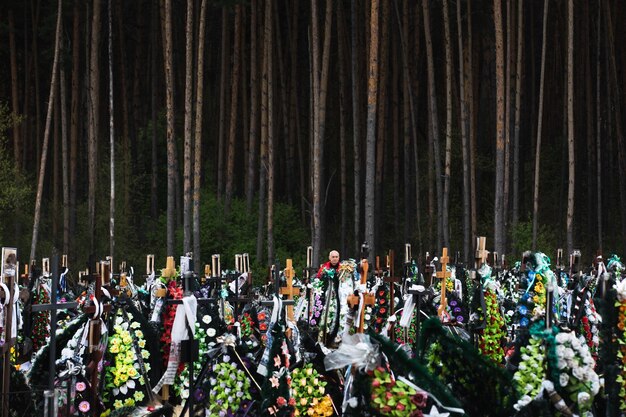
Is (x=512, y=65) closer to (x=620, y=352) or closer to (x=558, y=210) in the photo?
(x=558, y=210)

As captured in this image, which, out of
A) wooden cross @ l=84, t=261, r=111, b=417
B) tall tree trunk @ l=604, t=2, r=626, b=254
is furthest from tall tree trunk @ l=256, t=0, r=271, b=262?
wooden cross @ l=84, t=261, r=111, b=417

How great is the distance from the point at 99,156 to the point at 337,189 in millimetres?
9274

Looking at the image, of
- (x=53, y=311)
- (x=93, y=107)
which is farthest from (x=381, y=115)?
(x=53, y=311)

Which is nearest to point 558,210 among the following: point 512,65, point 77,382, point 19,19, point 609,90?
point 609,90

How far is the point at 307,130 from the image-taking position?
42969 millimetres

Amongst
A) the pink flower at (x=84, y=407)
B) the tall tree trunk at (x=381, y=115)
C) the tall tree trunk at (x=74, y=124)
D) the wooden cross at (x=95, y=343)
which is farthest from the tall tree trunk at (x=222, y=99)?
the pink flower at (x=84, y=407)

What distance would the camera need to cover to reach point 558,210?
38000 mm

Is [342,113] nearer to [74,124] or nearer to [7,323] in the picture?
[74,124]

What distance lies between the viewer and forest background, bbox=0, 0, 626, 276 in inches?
1236

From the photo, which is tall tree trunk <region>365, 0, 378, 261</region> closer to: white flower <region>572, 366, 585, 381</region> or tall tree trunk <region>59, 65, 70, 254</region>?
tall tree trunk <region>59, 65, 70, 254</region>

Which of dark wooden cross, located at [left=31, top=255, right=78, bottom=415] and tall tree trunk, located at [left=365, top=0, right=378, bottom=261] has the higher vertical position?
tall tree trunk, located at [left=365, top=0, right=378, bottom=261]

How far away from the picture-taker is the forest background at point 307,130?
31406mm

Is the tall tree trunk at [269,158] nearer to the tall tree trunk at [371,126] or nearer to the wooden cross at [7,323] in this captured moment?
the tall tree trunk at [371,126]

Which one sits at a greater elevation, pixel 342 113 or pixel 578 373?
pixel 342 113
